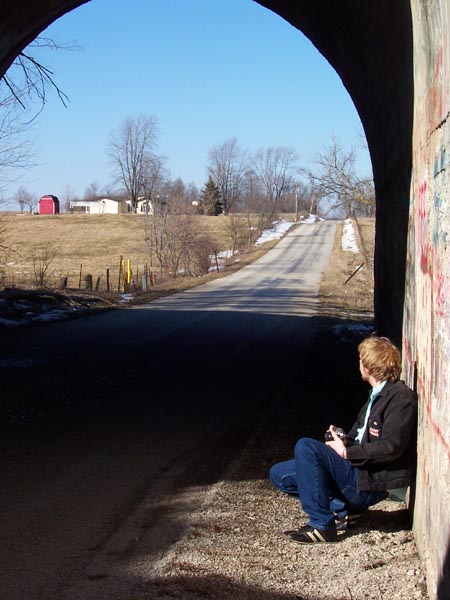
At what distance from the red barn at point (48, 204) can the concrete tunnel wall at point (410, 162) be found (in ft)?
413

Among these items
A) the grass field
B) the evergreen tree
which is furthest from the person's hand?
the evergreen tree

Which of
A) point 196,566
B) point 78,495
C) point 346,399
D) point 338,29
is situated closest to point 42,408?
point 78,495

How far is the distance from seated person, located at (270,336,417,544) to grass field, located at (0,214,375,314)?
63.1 ft

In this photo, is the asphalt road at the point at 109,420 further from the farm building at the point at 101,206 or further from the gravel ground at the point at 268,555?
the farm building at the point at 101,206

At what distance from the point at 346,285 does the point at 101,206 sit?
11173cm

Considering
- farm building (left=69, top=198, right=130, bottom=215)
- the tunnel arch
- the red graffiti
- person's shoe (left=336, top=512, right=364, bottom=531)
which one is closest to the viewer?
the red graffiti

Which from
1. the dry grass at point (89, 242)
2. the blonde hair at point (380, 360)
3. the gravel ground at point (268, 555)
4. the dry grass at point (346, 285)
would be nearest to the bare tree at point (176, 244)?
the dry grass at point (89, 242)

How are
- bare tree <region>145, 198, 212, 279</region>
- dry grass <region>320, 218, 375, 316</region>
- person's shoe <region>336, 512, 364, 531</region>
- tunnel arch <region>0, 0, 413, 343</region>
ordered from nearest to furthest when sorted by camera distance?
1. person's shoe <region>336, 512, 364, 531</region>
2. tunnel arch <region>0, 0, 413, 343</region>
3. dry grass <region>320, 218, 375, 316</region>
4. bare tree <region>145, 198, 212, 279</region>

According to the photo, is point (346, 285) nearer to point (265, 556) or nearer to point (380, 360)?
point (380, 360)

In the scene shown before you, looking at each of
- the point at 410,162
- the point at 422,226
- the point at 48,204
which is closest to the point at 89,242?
the point at 48,204

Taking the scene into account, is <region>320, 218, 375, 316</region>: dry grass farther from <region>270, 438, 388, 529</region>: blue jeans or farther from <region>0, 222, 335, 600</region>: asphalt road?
<region>270, 438, 388, 529</region>: blue jeans

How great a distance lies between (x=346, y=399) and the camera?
8.74 m

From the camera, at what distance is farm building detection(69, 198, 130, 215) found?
136 metres

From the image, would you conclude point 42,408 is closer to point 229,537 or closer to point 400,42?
point 229,537
